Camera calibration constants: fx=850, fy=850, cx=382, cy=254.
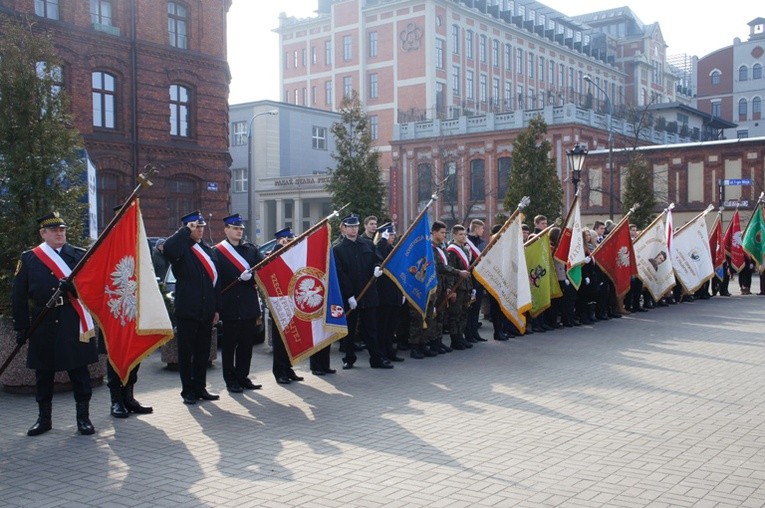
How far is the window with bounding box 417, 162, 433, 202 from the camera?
2347 inches

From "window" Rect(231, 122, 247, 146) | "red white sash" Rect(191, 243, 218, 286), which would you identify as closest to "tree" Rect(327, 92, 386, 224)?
"red white sash" Rect(191, 243, 218, 286)

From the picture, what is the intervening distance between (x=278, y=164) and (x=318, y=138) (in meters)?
4.30

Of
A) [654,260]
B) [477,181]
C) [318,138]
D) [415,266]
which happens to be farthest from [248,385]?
[318,138]

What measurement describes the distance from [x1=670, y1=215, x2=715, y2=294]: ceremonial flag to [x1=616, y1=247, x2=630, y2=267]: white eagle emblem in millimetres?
3178

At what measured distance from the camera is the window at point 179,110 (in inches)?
1326

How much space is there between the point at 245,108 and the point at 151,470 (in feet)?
190

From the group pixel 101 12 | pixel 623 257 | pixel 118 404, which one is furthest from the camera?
pixel 101 12

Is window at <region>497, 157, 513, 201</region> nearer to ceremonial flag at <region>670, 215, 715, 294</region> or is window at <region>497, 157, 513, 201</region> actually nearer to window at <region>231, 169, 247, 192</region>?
window at <region>231, 169, 247, 192</region>

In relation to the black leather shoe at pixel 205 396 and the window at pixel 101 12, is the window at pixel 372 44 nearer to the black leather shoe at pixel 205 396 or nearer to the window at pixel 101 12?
the window at pixel 101 12

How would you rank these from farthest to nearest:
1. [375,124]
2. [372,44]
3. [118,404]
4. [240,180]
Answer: [372,44] → [375,124] → [240,180] → [118,404]

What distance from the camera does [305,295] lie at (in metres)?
10.8

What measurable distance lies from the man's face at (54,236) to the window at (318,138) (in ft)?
190

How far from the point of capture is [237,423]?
8625 millimetres

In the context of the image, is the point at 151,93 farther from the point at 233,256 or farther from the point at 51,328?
the point at 51,328
